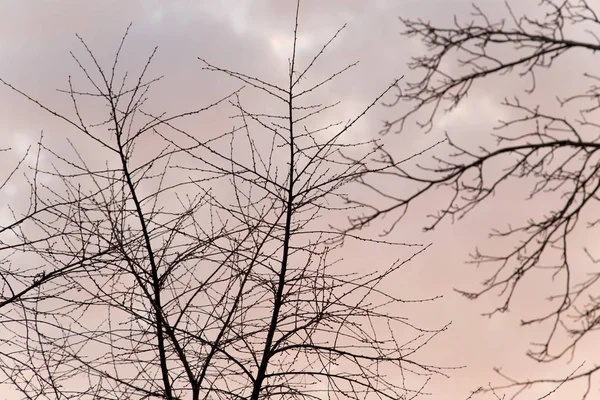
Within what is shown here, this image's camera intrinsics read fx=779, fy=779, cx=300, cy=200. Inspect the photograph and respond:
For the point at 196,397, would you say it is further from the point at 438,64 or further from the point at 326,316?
the point at 438,64

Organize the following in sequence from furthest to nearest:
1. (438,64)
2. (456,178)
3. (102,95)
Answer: (102,95) < (438,64) < (456,178)

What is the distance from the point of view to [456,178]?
478 centimetres

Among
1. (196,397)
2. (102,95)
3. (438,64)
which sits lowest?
(196,397)

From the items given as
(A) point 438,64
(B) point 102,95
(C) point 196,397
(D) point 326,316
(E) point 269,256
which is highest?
(B) point 102,95

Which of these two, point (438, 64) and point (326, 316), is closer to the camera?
point (438, 64)

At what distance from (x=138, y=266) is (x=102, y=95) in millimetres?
1425

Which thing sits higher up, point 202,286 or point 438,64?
point 438,64

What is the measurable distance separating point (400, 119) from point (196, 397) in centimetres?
250

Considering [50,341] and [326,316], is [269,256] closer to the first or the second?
[326,316]

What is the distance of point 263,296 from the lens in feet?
19.1

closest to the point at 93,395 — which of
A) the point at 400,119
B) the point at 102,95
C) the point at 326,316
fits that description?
the point at 326,316

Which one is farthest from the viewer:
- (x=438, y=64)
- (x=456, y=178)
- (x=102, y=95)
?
(x=102, y=95)

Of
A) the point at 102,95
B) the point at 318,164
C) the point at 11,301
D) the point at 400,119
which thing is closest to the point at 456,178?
the point at 400,119

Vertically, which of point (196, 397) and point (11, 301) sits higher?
point (11, 301)
